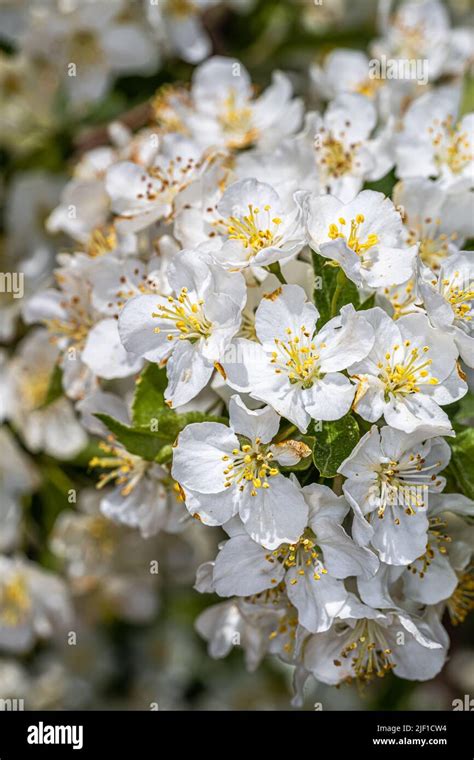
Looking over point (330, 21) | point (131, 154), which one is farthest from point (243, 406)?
point (330, 21)

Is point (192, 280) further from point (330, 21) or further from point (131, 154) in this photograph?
point (330, 21)

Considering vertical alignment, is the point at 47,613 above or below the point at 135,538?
below

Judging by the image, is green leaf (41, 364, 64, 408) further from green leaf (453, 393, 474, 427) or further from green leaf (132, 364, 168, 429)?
green leaf (453, 393, 474, 427)

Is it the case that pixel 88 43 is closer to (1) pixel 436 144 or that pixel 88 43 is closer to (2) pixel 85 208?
A: (2) pixel 85 208

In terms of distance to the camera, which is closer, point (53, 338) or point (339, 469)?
point (339, 469)

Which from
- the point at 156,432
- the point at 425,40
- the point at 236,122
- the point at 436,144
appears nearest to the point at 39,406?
the point at 156,432

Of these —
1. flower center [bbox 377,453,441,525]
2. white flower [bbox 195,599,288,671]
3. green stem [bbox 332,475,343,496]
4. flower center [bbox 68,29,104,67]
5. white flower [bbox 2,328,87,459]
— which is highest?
flower center [bbox 68,29,104,67]
